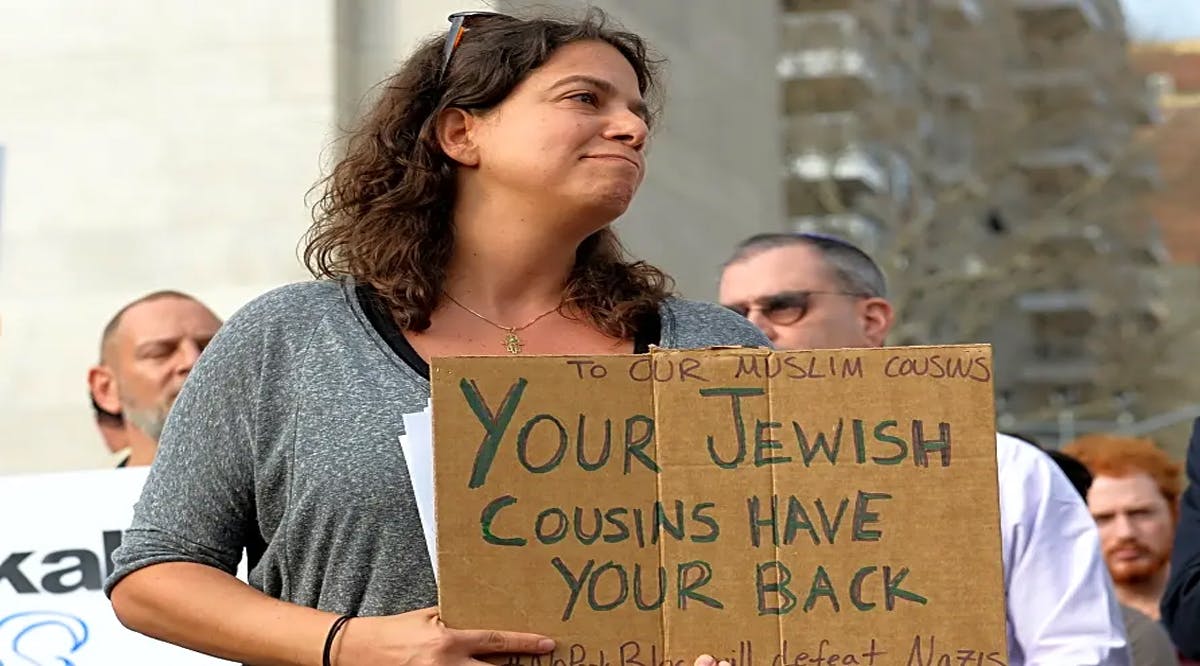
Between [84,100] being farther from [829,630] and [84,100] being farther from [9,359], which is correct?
[829,630]

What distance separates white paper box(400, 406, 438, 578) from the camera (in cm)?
293

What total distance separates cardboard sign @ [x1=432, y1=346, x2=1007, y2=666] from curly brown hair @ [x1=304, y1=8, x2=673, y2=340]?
1.49 ft

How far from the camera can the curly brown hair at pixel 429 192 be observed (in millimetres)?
3275

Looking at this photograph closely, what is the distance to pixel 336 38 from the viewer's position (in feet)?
33.0

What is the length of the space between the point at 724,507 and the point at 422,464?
42 cm

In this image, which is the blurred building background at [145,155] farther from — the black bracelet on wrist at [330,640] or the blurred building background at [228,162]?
the black bracelet on wrist at [330,640]

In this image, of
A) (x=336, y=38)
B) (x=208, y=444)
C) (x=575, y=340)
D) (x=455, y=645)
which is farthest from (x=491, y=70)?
(x=336, y=38)

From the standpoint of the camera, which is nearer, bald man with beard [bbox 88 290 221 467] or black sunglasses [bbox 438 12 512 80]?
black sunglasses [bbox 438 12 512 80]

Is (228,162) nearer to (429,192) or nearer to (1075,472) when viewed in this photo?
(1075,472)

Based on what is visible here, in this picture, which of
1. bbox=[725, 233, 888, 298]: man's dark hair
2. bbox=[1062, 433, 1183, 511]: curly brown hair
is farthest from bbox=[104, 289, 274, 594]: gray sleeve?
bbox=[1062, 433, 1183, 511]: curly brown hair

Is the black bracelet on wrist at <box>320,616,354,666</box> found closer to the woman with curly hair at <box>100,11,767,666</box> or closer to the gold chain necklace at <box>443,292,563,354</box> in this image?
the woman with curly hair at <box>100,11,767,666</box>

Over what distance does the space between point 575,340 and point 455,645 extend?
2.11ft

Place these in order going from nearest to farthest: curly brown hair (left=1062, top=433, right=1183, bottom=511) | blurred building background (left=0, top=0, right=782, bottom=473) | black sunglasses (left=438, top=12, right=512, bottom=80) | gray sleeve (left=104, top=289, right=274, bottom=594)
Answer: gray sleeve (left=104, top=289, right=274, bottom=594)
black sunglasses (left=438, top=12, right=512, bottom=80)
curly brown hair (left=1062, top=433, right=1183, bottom=511)
blurred building background (left=0, top=0, right=782, bottom=473)

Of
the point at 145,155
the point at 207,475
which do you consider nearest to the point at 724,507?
the point at 207,475
